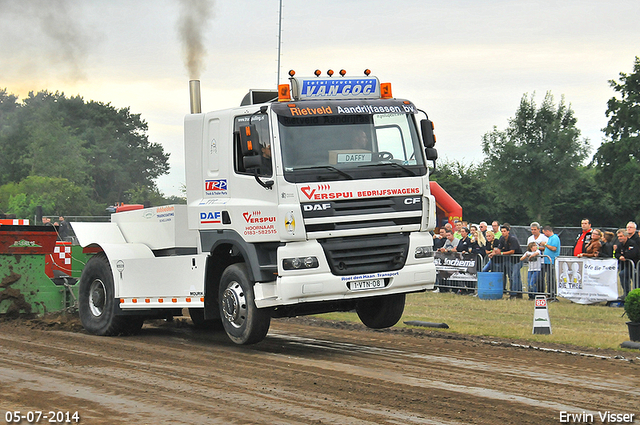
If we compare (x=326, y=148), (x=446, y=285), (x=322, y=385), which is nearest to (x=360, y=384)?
(x=322, y=385)

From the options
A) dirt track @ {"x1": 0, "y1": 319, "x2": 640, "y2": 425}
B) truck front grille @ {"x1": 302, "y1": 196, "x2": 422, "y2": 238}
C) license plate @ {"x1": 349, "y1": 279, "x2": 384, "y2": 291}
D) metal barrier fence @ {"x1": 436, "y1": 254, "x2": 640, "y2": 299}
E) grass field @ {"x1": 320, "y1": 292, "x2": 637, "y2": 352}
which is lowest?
grass field @ {"x1": 320, "y1": 292, "x2": 637, "y2": 352}

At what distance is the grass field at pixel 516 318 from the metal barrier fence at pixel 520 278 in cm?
43

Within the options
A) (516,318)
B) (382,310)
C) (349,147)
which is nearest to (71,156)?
(516,318)

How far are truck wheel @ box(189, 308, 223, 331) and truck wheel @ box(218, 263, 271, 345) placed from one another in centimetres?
253

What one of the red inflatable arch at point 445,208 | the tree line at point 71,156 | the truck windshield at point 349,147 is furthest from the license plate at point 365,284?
the tree line at point 71,156

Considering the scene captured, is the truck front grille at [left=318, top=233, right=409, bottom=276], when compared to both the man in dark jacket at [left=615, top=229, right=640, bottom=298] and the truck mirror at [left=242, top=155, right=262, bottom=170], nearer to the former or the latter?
the truck mirror at [left=242, top=155, right=262, bottom=170]

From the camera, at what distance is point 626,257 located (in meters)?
16.7

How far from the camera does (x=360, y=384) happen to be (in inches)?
316

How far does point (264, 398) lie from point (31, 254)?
7.58 meters

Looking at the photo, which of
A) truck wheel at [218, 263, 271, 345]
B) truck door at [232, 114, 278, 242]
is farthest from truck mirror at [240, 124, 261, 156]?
truck wheel at [218, 263, 271, 345]

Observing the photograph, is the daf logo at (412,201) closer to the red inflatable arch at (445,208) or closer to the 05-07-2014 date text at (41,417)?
the 05-07-2014 date text at (41,417)

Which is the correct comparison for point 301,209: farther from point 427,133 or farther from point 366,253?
point 427,133

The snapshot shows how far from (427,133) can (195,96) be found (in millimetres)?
3401

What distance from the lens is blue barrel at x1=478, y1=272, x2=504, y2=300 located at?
18859mm
